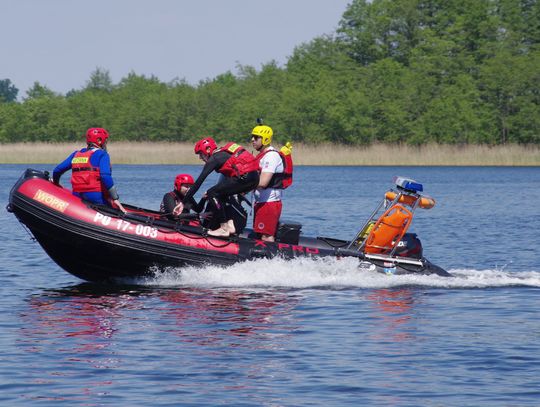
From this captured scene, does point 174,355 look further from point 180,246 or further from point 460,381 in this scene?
point 180,246

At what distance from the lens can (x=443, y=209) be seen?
28.9m

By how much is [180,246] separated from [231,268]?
0.61 metres

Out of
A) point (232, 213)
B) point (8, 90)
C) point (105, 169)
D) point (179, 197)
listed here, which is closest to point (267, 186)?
point (232, 213)

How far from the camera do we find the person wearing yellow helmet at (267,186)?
1290cm

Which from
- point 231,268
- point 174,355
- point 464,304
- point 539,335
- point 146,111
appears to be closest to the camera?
point 174,355

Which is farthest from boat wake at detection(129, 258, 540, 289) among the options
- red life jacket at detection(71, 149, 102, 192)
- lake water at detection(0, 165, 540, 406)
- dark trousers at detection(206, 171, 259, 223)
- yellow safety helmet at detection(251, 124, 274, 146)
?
yellow safety helmet at detection(251, 124, 274, 146)

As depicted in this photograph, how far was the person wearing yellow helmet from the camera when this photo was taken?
42.3 feet

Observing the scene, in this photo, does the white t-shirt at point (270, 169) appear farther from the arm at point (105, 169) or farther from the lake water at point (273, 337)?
the arm at point (105, 169)

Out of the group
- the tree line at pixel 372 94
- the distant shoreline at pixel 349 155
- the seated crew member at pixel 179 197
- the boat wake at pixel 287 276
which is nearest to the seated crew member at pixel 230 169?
the seated crew member at pixel 179 197

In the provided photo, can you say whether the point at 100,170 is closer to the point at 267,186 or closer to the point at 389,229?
the point at 267,186

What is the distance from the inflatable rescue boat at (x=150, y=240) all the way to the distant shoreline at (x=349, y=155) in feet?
113

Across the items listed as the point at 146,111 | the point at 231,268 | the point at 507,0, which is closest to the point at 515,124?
the point at 507,0

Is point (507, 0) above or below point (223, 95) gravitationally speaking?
above

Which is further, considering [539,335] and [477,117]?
[477,117]
